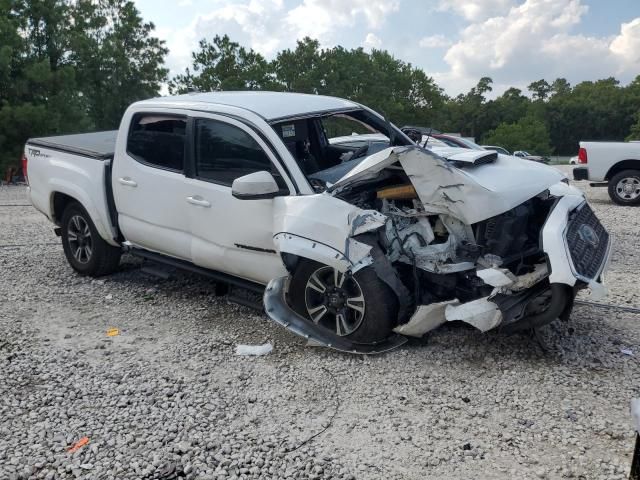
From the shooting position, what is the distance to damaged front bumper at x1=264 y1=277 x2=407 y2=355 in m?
4.41

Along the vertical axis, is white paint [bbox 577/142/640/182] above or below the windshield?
below

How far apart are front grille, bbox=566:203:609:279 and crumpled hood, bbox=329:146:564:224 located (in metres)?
0.36

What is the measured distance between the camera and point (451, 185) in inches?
165

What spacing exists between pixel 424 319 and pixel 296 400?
3.38ft

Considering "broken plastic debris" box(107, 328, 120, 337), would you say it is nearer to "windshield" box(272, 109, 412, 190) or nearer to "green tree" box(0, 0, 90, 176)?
"windshield" box(272, 109, 412, 190)

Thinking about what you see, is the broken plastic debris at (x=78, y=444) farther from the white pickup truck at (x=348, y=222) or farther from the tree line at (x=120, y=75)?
the tree line at (x=120, y=75)

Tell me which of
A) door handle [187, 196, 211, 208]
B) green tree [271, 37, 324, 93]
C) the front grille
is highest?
green tree [271, 37, 324, 93]

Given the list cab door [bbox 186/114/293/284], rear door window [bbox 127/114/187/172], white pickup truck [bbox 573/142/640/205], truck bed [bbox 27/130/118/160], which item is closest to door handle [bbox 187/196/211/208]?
cab door [bbox 186/114/293/284]

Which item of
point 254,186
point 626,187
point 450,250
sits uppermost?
point 254,186

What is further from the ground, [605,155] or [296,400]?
[605,155]

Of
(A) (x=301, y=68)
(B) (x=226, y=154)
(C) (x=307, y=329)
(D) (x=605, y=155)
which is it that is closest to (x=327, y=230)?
(C) (x=307, y=329)

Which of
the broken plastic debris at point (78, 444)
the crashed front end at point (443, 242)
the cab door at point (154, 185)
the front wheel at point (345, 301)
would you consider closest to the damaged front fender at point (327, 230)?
the crashed front end at point (443, 242)

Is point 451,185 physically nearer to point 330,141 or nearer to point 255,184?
point 255,184

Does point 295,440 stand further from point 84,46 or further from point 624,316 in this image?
point 84,46
